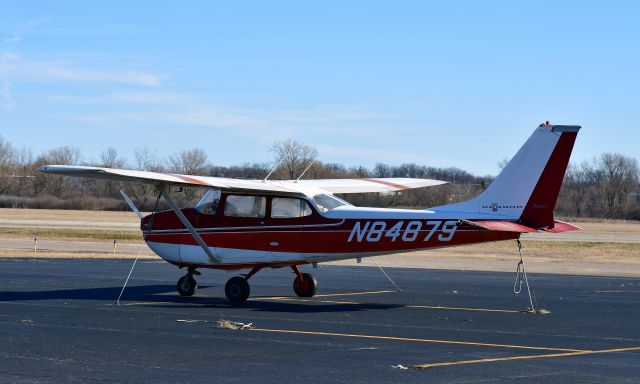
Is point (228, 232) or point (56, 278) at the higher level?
point (228, 232)

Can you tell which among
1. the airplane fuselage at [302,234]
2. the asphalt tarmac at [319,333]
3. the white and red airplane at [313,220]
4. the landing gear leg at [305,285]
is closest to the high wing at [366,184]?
the white and red airplane at [313,220]

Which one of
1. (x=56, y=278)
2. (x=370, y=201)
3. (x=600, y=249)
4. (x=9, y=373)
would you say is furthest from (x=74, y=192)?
(x=9, y=373)

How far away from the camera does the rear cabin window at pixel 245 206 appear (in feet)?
66.0

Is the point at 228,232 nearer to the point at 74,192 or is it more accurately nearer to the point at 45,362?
the point at 45,362

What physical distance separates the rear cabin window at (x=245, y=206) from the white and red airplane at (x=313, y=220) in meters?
0.02

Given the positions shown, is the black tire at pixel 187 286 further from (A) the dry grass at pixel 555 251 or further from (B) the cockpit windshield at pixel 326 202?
(A) the dry grass at pixel 555 251

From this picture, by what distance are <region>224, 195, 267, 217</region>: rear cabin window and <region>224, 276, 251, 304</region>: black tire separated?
4.30 ft

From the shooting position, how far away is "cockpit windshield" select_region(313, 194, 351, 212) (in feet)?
64.9

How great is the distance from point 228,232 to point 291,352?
23.5 feet

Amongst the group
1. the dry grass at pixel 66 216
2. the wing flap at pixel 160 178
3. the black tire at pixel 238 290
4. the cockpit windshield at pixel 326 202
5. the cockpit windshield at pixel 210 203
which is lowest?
the dry grass at pixel 66 216

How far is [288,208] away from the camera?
19922mm

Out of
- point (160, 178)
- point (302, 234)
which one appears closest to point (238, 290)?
point (302, 234)

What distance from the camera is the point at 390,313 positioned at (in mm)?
18172

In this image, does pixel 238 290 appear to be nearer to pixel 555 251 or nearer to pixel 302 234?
pixel 302 234
